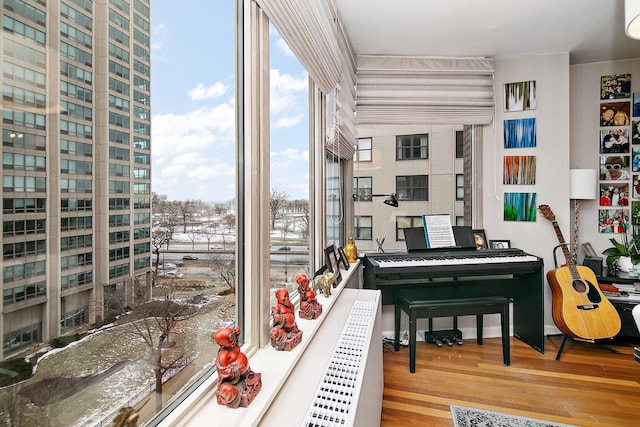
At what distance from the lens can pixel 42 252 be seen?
462 mm

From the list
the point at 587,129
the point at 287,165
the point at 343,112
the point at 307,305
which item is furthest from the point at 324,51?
the point at 587,129

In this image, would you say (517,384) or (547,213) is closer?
(517,384)

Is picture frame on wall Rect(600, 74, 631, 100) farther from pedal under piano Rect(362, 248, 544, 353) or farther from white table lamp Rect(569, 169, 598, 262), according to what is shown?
pedal under piano Rect(362, 248, 544, 353)

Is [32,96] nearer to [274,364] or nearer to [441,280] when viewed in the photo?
[274,364]

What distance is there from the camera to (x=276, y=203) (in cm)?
148

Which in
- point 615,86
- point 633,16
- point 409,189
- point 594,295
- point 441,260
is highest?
point 615,86

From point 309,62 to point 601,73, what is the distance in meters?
3.36

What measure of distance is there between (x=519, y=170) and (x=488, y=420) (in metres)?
2.17

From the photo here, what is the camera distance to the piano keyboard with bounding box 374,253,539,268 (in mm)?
2517

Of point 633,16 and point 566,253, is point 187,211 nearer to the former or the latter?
point 633,16

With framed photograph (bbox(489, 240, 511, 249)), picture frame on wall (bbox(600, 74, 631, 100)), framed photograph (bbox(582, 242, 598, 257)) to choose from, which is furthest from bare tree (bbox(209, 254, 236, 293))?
picture frame on wall (bbox(600, 74, 631, 100))

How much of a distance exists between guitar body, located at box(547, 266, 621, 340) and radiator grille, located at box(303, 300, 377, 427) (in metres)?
1.84

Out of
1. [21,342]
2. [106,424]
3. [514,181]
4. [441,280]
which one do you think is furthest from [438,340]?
[21,342]

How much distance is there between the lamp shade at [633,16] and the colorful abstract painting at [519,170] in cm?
138
